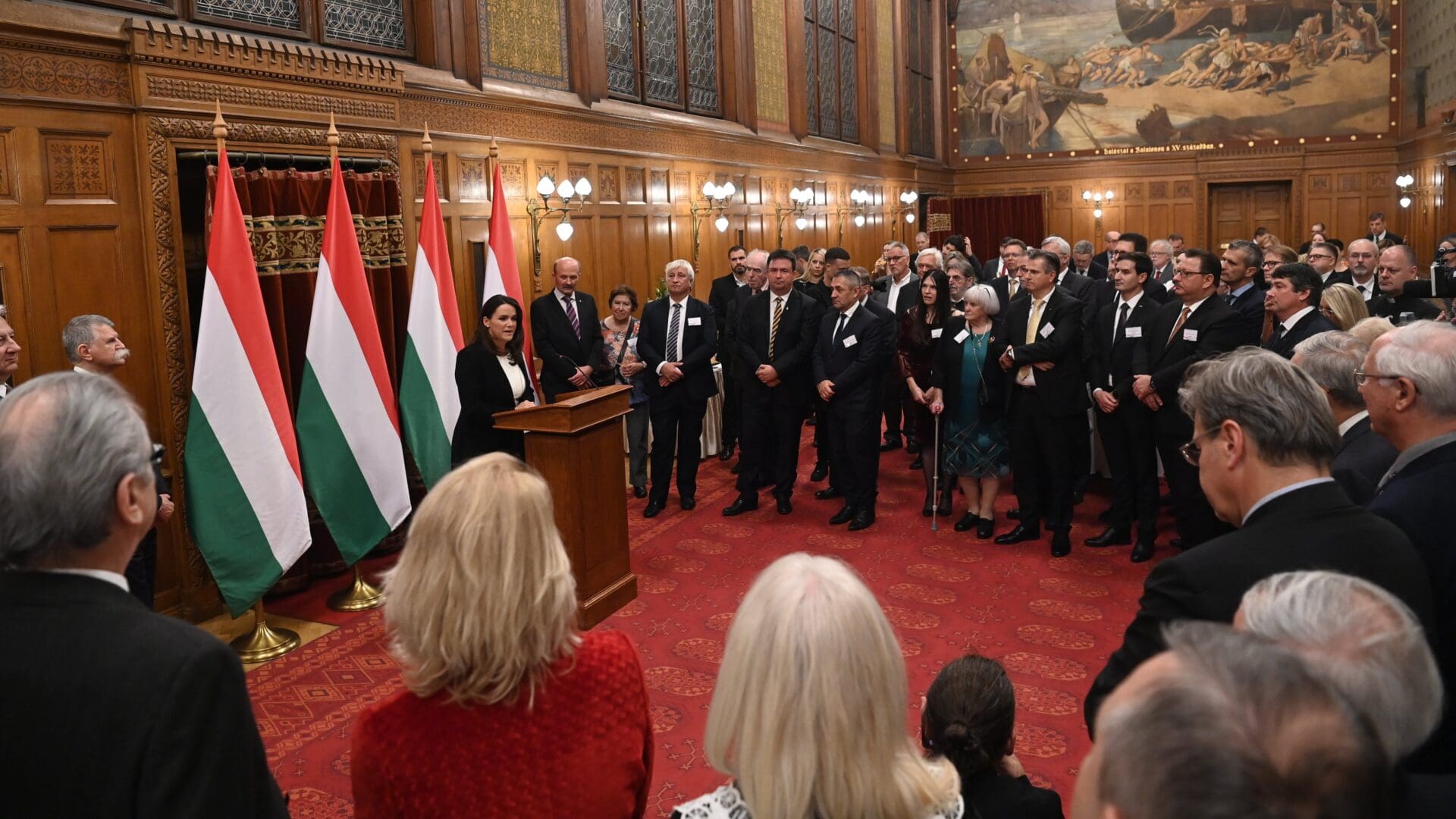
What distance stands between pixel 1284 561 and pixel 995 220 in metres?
18.3

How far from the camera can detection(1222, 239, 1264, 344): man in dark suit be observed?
5516 millimetres

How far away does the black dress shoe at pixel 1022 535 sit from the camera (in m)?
6.36

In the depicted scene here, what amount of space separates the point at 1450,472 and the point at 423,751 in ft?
7.30

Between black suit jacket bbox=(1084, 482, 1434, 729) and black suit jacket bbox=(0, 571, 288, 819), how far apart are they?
165cm

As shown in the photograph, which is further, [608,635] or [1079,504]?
[1079,504]

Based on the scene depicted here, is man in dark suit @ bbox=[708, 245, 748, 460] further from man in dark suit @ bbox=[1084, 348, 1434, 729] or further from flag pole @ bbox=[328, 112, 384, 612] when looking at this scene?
man in dark suit @ bbox=[1084, 348, 1434, 729]

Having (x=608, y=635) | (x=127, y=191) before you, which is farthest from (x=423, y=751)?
(x=127, y=191)

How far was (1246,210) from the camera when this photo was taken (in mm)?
18438

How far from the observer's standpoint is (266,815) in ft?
4.71

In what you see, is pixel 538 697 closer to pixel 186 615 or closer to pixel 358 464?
pixel 358 464

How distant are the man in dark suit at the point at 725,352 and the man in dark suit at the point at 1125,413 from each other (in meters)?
3.14

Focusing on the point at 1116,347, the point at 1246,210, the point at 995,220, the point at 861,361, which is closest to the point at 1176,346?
the point at 1116,347

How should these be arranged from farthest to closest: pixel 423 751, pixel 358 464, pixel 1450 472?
pixel 358 464, pixel 1450 472, pixel 423 751

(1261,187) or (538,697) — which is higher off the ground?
(1261,187)
